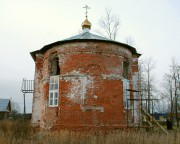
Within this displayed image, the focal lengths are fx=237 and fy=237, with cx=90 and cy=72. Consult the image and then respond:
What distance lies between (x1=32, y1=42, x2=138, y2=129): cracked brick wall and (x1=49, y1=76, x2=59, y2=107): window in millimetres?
271

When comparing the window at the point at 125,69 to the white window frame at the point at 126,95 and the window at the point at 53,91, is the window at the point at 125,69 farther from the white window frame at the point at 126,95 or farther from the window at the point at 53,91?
the window at the point at 53,91

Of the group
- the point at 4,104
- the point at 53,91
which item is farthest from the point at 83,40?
the point at 4,104

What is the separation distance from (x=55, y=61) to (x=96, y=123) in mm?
5010

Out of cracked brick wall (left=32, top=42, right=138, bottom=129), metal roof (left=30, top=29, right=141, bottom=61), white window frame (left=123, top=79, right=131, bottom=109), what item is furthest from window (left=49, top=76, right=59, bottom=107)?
white window frame (left=123, top=79, right=131, bottom=109)

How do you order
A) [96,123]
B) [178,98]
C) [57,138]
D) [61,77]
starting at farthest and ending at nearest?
[178,98] → [61,77] → [96,123] → [57,138]

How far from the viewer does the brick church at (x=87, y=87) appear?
13.2m

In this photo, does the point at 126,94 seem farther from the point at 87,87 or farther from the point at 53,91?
the point at 53,91

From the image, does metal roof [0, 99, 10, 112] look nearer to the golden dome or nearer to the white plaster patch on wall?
the golden dome

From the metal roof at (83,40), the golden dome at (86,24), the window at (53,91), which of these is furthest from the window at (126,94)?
the golden dome at (86,24)

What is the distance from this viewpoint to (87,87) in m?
13.5

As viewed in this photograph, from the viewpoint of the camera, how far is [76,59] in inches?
546

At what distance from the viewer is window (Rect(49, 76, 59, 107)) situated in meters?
14.1

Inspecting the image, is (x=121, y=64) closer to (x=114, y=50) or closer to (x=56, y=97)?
(x=114, y=50)

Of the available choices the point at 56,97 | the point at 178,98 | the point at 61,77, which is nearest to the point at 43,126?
the point at 56,97
